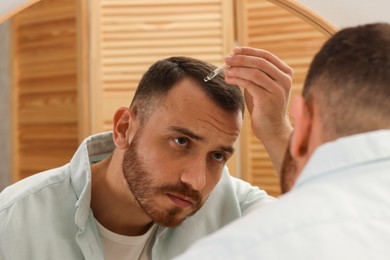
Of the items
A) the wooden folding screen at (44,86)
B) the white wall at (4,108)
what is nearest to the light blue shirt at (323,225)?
the wooden folding screen at (44,86)

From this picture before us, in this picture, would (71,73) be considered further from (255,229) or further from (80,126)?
(255,229)

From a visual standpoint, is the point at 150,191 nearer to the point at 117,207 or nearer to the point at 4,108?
the point at 117,207

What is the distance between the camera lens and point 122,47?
263 centimetres

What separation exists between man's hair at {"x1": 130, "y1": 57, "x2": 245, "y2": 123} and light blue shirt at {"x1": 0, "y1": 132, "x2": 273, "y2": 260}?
0.16m

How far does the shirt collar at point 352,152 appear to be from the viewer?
1.87ft

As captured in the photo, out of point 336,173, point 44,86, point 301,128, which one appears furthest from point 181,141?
point 44,86

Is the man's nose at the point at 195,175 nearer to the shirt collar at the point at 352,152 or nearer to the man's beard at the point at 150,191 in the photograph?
the man's beard at the point at 150,191

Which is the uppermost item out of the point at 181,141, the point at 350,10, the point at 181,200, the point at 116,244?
the point at 350,10

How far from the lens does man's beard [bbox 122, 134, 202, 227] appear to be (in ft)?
4.03

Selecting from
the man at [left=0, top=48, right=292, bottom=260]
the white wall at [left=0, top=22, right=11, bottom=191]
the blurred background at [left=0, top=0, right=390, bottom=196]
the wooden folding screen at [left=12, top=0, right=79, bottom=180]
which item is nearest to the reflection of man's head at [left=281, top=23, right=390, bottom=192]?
the man at [left=0, top=48, right=292, bottom=260]

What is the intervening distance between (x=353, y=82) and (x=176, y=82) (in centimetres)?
69

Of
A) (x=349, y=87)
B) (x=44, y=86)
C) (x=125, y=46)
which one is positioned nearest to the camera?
(x=349, y=87)

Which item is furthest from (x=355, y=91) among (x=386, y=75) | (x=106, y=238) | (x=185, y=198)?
(x=106, y=238)

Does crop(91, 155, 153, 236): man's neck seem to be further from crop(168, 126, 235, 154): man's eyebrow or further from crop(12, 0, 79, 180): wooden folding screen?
crop(12, 0, 79, 180): wooden folding screen
